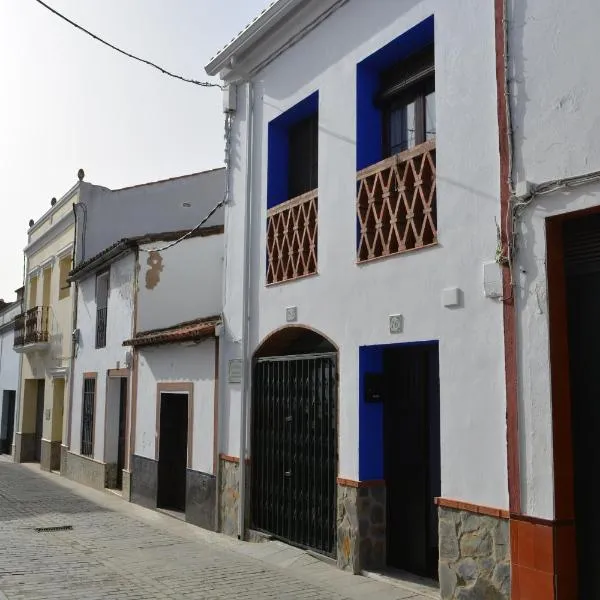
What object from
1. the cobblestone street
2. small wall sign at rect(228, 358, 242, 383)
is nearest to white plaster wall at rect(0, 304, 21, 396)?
the cobblestone street

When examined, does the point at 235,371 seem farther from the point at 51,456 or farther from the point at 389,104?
the point at 51,456

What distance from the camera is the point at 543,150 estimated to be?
551 centimetres

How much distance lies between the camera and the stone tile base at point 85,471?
15203 millimetres

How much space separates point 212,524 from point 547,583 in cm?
605

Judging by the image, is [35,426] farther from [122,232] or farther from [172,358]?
[172,358]

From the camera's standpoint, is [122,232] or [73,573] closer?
[73,573]

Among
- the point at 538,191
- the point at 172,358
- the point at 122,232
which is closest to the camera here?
the point at 538,191

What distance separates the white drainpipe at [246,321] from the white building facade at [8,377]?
17.7m

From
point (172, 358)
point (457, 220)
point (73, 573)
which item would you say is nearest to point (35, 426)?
point (172, 358)

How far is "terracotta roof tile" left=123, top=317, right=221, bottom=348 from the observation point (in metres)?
10.5

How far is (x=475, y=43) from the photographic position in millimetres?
6270

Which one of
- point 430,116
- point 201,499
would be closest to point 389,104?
point 430,116

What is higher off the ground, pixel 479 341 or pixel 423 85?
pixel 423 85

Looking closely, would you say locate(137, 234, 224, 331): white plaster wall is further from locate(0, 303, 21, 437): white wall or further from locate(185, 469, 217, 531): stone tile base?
locate(0, 303, 21, 437): white wall
